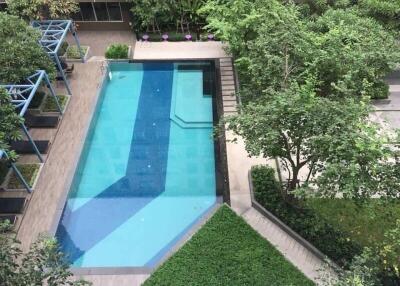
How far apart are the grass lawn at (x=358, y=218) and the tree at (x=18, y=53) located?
1369 centimetres

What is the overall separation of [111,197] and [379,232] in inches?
431

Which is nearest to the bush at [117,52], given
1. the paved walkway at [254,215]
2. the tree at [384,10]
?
the paved walkway at [254,215]

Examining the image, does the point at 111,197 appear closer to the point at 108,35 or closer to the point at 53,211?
the point at 53,211

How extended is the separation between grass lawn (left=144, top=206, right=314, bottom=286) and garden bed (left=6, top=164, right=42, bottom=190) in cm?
749

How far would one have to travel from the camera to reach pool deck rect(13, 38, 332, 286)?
14.2 metres

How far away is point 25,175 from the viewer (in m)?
17.2

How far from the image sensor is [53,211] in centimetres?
1598

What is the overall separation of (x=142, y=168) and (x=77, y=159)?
3058 mm

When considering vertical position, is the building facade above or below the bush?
above

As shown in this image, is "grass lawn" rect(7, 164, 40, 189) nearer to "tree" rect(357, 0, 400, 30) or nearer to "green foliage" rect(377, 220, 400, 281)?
"green foliage" rect(377, 220, 400, 281)

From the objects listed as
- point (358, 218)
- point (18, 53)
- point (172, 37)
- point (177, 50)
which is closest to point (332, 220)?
point (358, 218)

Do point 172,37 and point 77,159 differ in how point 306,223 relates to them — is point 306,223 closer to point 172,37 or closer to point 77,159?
point 77,159

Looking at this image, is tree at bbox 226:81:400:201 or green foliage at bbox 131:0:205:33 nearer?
tree at bbox 226:81:400:201

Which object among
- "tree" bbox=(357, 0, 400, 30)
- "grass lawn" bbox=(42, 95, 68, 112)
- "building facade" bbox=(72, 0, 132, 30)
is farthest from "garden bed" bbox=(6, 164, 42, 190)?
"tree" bbox=(357, 0, 400, 30)
